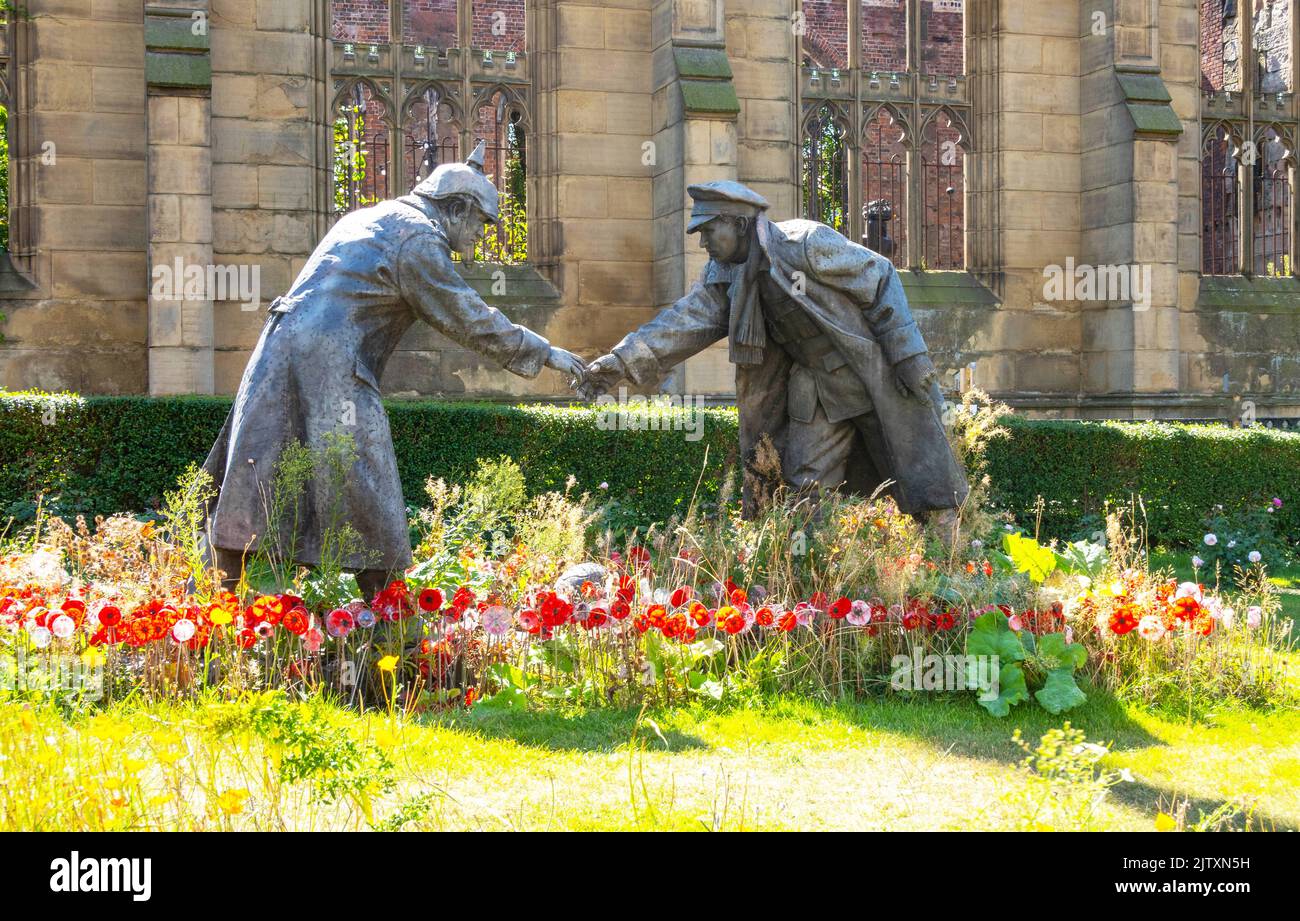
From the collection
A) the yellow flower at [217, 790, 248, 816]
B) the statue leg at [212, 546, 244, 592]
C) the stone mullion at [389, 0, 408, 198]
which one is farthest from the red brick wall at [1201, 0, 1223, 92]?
the yellow flower at [217, 790, 248, 816]

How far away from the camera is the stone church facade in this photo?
13.5 metres

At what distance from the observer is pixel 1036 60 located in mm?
16594

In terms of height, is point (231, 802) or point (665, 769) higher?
point (231, 802)

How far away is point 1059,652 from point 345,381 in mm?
2982

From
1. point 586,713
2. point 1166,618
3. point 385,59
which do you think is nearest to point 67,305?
point 385,59

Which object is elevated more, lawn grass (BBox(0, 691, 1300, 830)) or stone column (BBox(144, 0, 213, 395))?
stone column (BBox(144, 0, 213, 395))

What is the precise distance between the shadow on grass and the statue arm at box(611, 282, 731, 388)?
1.83m

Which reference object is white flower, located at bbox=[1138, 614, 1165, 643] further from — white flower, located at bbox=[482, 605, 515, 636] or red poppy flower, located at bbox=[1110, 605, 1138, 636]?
white flower, located at bbox=[482, 605, 515, 636]

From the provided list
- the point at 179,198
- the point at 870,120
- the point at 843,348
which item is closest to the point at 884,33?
the point at 870,120

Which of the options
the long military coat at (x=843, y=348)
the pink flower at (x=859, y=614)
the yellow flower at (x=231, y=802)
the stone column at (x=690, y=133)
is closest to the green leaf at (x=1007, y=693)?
the pink flower at (x=859, y=614)

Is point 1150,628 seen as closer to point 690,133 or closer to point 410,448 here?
point 410,448

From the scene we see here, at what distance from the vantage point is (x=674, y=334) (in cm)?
650

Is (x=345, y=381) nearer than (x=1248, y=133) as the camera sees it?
Yes

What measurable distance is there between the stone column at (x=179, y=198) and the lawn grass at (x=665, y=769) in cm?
858
